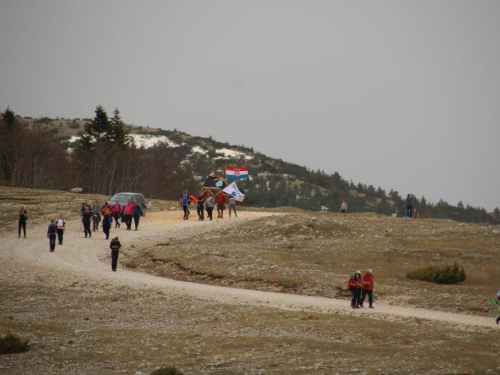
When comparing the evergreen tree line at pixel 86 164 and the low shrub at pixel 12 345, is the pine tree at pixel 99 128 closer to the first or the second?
the evergreen tree line at pixel 86 164

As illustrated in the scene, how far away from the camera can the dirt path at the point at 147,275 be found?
28183mm

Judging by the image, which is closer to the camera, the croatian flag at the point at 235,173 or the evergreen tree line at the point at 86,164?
the croatian flag at the point at 235,173

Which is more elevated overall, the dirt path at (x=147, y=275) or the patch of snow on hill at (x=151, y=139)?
the patch of snow on hill at (x=151, y=139)

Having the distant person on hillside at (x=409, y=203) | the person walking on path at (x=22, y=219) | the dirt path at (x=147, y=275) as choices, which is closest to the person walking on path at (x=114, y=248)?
the dirt path at (x=147, y=275)

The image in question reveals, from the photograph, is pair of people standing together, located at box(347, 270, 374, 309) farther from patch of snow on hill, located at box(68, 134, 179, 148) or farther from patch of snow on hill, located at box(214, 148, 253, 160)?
patch of snow on hill, located at box(68, 134, 179, 148)

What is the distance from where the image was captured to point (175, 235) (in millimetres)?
45625

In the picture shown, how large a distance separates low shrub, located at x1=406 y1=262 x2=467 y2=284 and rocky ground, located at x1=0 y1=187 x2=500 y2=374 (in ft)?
2.38

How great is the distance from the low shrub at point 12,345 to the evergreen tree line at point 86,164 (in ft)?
208

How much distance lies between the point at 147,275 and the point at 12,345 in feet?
48.6

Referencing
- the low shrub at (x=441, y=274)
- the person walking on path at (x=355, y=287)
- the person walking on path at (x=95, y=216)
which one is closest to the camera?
the person walking on path at (x=355, y=287)

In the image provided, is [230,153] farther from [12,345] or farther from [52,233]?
[12,345]

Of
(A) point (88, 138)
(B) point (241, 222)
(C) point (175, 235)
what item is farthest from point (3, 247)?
(A) point (88, 138)

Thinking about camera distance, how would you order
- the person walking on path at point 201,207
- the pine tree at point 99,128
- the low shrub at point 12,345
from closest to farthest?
the low shrub at point 12,345 < the person walking on path at point 201,207 < the pine tree at point 99,128

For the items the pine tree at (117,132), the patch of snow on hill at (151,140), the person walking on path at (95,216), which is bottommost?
the person walking on path at (95,216)
